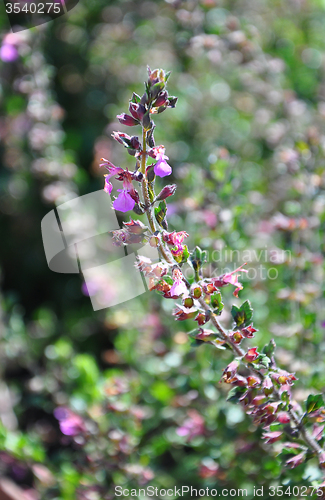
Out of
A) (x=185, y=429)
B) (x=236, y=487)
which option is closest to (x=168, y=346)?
(x=185, y=429)

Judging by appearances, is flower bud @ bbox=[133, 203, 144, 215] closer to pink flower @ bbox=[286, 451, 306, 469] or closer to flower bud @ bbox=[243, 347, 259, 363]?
flower bud @ bbox=[243, 347, 259, 363]

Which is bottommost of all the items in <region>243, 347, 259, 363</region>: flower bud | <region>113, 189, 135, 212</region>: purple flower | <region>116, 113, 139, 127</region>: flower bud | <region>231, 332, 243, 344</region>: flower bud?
<region>243, 347, 259, 363</region>: flower bud

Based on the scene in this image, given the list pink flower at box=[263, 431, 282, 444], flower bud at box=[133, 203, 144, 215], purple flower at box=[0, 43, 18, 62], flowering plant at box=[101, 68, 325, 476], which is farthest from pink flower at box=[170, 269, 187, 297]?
purple flower at box=[0, 43, 18, 62]

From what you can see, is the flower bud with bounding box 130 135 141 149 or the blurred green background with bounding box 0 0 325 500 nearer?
the flower bud with bounding box 130 135 141 149

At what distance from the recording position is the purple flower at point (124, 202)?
1.99 feet

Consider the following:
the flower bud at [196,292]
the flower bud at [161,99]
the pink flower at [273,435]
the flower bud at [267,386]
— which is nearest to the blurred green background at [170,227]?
the pink flower at [273,435]

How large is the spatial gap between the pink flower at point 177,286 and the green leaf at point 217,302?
0.22ft

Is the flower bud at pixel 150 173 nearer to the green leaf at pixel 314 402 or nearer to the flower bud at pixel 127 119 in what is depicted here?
the flower bud at pixel 127 119

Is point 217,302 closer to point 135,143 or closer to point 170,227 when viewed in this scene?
point 135,143

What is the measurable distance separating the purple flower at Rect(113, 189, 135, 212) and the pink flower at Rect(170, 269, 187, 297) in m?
0.12

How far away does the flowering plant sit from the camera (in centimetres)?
61

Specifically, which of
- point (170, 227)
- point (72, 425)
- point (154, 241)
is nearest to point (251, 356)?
point (154, 241)

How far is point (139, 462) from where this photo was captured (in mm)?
1176

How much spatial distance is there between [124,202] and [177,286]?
0.15m
